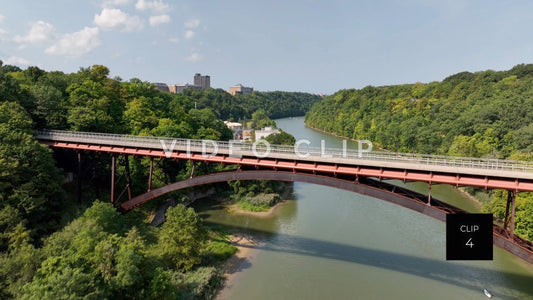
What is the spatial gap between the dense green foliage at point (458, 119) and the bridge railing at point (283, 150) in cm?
950

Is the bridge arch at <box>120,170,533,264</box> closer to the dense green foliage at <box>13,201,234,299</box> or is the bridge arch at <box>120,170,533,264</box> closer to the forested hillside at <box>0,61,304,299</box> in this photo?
the dense green foliage at <box>13,201,234,299</box>

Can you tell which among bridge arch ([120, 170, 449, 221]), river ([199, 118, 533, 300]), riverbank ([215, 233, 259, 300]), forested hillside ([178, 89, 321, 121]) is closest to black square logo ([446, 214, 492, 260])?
bridge arch ([120, 170, 449, 221])

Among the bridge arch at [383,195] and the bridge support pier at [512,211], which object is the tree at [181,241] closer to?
the bridge arch at [383,195]

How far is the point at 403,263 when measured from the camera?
20719 millimetres

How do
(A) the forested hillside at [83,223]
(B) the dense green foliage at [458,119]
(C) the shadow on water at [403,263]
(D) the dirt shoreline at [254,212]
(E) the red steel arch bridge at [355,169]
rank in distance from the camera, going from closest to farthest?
(A) the forested hillside at [83,223] < (E) the red steel arch bridge at [355,169] < (C) the shadow on water at [403,263] < (D) the dirt shoreline at [254,212] < (B) the dense green foliage at [458,119]

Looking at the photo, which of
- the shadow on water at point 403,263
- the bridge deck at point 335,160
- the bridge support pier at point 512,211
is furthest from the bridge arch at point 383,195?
the shadow on water at point 403,263

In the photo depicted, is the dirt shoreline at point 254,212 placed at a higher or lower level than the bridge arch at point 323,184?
lower

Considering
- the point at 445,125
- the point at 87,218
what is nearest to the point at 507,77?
the point at 445,125

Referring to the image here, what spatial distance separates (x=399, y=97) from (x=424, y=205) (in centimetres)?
7631

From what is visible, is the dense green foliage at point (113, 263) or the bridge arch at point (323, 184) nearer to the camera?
the dense green foliage at point (113, 263)

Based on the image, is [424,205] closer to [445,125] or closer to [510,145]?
[510,145]

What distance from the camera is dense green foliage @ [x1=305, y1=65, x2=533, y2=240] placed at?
3581 cm

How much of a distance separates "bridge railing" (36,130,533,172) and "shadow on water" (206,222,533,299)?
7.17 meters

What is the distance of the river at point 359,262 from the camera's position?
18.0 m
